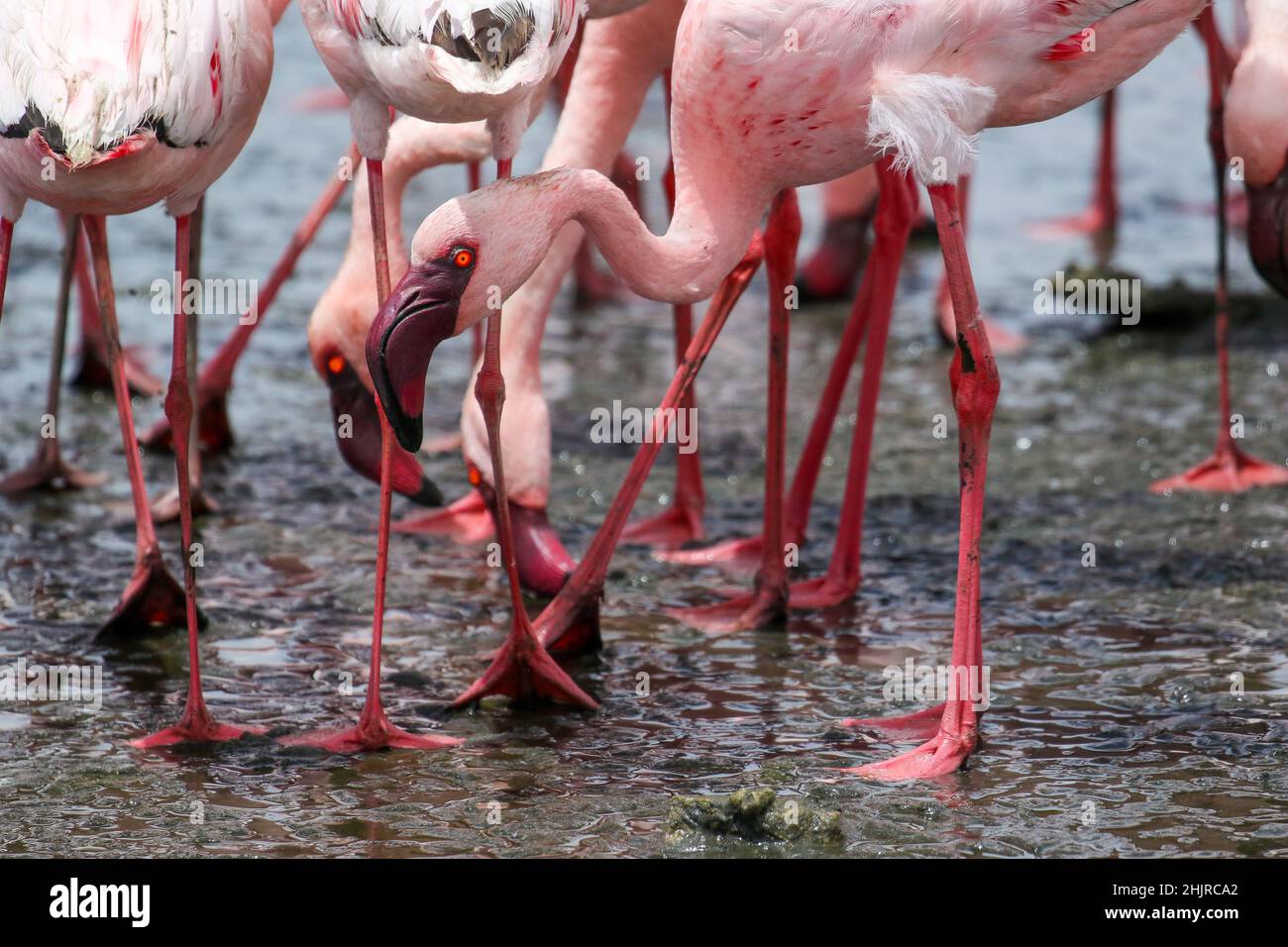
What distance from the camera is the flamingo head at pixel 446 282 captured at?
4.71m

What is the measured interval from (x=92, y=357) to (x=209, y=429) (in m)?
1.17

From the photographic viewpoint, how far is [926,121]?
197 inches

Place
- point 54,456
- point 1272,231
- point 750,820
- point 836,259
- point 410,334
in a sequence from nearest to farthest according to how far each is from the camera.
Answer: point 750,820
point 410,334
point 1272,231
point 54,456
point 836,259

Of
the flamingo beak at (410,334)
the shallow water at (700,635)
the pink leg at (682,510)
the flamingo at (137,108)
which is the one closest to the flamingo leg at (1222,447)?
the shallow water at (700,635)

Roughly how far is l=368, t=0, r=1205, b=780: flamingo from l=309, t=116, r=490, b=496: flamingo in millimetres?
1218

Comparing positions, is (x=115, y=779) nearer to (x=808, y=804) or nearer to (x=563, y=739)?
(x=563, y=739)

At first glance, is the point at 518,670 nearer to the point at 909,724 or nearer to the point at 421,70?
the point at 909,724

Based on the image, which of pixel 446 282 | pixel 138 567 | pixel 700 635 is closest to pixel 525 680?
pixel 700 635

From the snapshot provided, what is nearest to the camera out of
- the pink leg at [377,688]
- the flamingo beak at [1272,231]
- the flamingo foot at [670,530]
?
the pink leg at [377,688]

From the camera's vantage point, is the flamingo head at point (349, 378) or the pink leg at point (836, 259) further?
the pink leg at point (836, 259)

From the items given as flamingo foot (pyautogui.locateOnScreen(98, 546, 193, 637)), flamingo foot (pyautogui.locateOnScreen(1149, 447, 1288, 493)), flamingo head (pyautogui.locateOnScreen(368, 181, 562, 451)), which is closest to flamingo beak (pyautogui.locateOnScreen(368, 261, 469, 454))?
flamingo head (pyautogui.locateOnScreen(368, 181, 562, 451))

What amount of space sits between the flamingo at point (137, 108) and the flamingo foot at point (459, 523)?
1.96 meters

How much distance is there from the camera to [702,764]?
5090mm

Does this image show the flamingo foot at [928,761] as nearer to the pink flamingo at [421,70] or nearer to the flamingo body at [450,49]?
the pink flamingo at [421,70]
